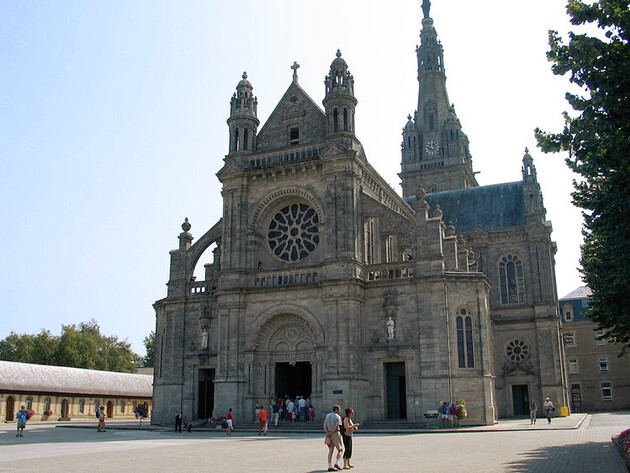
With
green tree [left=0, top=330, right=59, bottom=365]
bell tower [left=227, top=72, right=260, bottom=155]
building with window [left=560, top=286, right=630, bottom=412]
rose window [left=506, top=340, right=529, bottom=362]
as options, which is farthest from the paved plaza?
green tree [left=0, top=330, right=59, bottom=365]

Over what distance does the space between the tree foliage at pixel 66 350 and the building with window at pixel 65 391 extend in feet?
35.0

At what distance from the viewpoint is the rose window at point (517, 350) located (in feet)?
150

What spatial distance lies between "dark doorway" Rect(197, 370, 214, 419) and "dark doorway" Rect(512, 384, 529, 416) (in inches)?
862

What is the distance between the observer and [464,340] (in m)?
34.5

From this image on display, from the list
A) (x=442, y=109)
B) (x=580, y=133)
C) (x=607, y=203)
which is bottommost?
(x=607, y=203)

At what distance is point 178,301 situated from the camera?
131 ft

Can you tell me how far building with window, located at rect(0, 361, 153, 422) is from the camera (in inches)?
2002

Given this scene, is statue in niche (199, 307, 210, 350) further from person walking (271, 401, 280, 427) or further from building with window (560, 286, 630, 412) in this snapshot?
building with window (560, 286, 630, 412)

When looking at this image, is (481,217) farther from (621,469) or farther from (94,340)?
(94,340)

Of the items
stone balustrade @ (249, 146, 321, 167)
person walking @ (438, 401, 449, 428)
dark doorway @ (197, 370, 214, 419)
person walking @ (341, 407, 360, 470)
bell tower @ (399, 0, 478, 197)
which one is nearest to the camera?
person walking @ (341, 407, 360, 470)

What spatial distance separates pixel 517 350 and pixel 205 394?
2284 cm

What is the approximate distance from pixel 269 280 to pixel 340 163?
8187 millimetres

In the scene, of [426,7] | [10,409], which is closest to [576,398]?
[426,7]

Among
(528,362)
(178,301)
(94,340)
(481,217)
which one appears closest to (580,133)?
(178,301)
